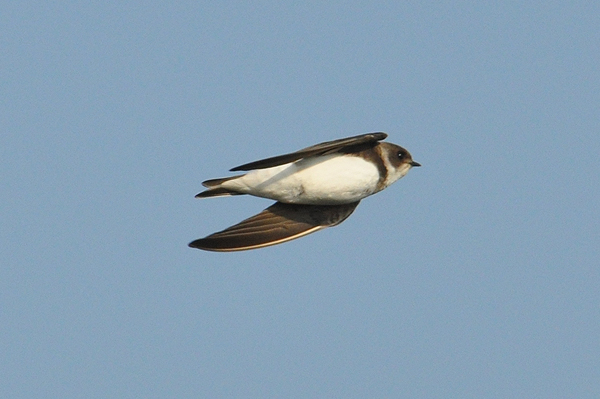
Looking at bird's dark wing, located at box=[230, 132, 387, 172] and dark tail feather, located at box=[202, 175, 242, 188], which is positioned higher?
dark tail feather, located at box=[202, 175, 242, 188]

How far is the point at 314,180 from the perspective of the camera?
12.0 metres

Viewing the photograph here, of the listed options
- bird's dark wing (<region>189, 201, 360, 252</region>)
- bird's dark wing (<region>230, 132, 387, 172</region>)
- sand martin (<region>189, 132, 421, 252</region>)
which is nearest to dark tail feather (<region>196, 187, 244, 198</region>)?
sand martin (<region>189, 132, 421, 252</region>)

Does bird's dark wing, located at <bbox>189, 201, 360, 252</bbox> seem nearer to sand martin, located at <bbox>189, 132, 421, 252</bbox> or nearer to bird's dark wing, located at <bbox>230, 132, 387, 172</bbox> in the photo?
sand martin, located at <bbox>189, 132, 421, 252</bbox>

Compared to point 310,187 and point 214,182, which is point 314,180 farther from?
point 214,182

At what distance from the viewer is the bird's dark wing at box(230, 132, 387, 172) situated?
10.5 m

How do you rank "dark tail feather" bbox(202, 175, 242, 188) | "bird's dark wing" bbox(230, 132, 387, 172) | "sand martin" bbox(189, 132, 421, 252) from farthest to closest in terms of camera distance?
1. "dark tail feather" bbox(202, 175, 242, 188)
2. "sand martin" bbox(189, 132, 421, 252)
3. "bird's dark wing" bbox(230, 132, 387, 172)

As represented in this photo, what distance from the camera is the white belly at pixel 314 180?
12023 millimetres

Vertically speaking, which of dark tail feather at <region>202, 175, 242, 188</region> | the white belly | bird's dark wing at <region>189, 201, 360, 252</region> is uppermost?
dark tail feather at <region>202, 175, 242, 188</region>

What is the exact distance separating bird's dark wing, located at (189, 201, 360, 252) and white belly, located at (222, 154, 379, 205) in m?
0.50

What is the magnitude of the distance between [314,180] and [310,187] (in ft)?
0.32

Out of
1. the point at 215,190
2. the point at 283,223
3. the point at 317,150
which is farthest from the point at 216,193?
the point at 317,150

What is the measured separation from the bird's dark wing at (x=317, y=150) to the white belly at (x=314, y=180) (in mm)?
201

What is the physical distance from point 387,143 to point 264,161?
258 cm

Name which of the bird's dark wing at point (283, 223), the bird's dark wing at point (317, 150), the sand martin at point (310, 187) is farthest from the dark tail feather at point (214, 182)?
the bird's dark wing at point (317, 150)
